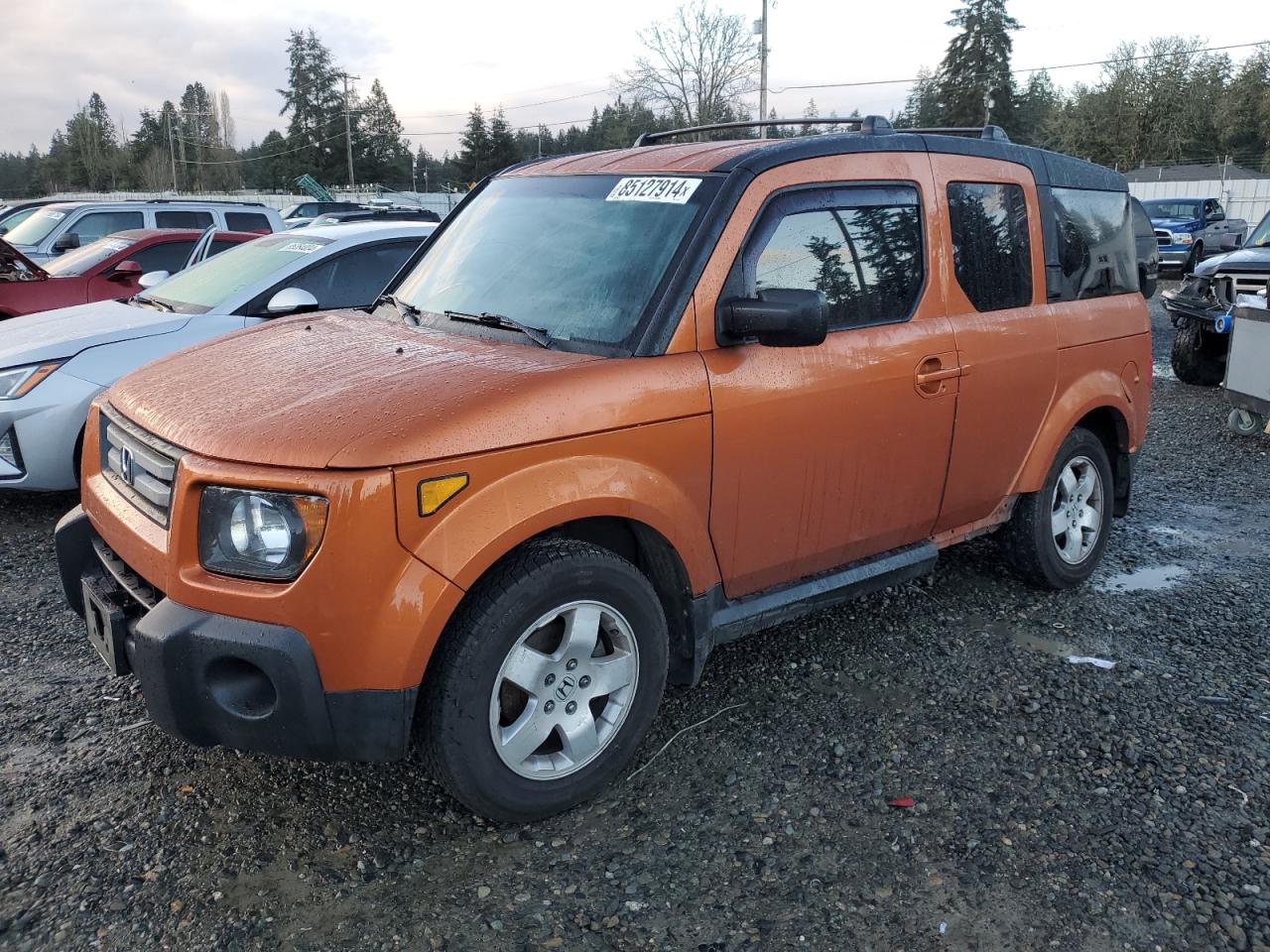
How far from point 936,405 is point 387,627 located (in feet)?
7.42

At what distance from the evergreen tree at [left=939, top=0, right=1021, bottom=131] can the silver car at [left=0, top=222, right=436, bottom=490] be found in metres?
65.7

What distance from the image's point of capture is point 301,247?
6.57 metres

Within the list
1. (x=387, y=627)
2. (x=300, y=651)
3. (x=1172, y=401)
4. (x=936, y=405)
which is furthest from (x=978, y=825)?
(x=1172, y=401)

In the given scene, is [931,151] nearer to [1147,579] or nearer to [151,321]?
[1147,579]

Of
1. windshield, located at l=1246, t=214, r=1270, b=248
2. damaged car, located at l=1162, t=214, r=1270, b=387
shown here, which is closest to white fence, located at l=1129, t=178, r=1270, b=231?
windshield, located at l=1246, t=214, r=1270, b=248

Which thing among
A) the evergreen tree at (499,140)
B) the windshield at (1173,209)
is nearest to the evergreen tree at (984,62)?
the evergreen tree at (499,140)

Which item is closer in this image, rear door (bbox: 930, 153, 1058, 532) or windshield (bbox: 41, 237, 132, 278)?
rear door (bbox: 930, 153, 1058, 532)

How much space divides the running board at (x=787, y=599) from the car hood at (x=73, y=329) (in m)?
4.17

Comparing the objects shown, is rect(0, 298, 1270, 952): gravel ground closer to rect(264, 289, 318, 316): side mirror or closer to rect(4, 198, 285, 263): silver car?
rect(264, 289, 318, 316): side mirror

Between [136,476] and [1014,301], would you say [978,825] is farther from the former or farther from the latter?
[136,476]

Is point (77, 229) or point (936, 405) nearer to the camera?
point (936, 405)

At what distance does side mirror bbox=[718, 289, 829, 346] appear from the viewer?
3000 mm

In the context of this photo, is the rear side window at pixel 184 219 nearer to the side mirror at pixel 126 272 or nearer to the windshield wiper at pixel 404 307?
the side mirror at pixel 126 272

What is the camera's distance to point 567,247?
11.4 feet
